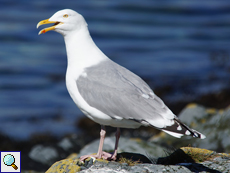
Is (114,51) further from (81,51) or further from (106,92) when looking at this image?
(106,92)

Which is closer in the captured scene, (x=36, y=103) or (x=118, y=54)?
(x=36, y=103)

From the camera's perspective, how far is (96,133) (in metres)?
10.4

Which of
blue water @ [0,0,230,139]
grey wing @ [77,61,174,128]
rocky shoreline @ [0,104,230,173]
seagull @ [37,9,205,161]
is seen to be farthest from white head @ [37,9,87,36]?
blue water @ [0,0,230,139]

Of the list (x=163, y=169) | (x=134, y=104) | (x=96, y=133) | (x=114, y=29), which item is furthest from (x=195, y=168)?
(x=114, y=29)

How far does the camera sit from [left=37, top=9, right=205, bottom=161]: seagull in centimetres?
467

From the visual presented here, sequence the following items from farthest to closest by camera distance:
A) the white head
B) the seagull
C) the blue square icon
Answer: the blue square icon
the white head
the seagull

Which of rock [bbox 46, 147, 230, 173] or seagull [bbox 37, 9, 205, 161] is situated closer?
rock [bbox 46, 147, 230, 173]

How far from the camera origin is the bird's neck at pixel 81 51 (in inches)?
209

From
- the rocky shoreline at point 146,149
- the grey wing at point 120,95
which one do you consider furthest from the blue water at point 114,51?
the grey wing at point 120,95

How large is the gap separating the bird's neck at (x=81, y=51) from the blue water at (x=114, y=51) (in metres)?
5.85

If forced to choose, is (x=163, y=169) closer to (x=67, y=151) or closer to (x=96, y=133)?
(x=67, y=151)

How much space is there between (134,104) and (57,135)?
643 centimetres

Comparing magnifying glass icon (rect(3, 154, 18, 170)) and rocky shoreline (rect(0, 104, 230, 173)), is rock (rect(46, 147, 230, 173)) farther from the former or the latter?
magnifying glass icon (rect(3, 154, 18, 170))

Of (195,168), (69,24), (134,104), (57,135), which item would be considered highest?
(69,24)
